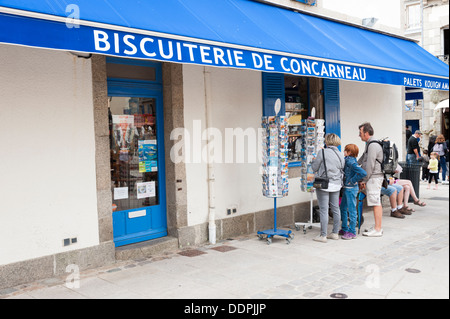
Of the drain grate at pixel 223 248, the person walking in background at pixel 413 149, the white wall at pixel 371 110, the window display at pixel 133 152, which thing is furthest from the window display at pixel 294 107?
the person walking in background at pixel 413 149

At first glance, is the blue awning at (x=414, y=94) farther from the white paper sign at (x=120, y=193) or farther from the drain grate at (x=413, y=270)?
the white paper sign at (x=120, y=193)

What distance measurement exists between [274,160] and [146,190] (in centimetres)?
198

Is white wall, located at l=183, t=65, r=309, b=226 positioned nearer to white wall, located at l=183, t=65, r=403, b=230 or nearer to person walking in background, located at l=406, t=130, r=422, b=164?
white wall, located at l=183, t=65, r=403, b=230

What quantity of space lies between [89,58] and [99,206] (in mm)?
1862

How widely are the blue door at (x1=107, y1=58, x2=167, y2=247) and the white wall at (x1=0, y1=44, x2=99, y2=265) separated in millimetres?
642

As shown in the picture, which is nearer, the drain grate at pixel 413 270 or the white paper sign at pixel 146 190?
the drain grate at pixel 413 270

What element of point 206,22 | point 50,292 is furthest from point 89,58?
point 50,292

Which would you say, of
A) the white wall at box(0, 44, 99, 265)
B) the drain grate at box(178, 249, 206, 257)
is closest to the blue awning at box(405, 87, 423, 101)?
the drain grate at box(178, 249, 206, 257)

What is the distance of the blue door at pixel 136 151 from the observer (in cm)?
637

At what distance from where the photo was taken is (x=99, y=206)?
19.2ft

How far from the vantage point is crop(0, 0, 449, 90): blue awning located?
160 inches

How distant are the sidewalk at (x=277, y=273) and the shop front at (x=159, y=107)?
1.51ft
